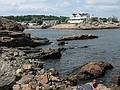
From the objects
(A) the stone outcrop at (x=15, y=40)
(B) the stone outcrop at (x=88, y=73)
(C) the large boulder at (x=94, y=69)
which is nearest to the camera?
(B) the stone outcrop at (x=88, y=73)

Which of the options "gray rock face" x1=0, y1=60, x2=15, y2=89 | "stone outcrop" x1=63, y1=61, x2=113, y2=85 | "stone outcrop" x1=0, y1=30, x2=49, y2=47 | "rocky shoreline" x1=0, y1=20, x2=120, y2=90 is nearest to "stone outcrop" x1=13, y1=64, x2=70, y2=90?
"rocky shoreline" x1=0, y1=20, x2=120, y2=90

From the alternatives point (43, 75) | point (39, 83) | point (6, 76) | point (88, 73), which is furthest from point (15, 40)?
point (6, 76)

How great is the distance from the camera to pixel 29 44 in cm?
8900

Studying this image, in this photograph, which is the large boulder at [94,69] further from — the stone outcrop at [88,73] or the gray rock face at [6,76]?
the gray rock face at [6,76]

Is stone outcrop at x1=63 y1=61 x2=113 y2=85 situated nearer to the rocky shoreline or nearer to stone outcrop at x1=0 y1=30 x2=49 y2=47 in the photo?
the rocky shoreline

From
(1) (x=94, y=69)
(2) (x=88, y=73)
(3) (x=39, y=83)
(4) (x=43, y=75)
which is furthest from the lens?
(1) (x=94, y=69)

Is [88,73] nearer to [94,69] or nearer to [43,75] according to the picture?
[94,69]

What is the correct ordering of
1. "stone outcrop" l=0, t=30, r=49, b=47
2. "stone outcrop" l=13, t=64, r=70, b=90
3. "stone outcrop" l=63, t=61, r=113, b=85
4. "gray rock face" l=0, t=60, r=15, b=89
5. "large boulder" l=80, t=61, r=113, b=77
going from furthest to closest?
"stone outcrop" l=0, t=30, r=49, b=47 < "large boulder" l=80, t=61, r=113, b=77 < "stone outcrop" l=63, t=61, r=113, b=85 < "stone outcrop" l=13, t=64, r=70, b=90 < "gray rock face" l=0, t=60, r=15, b=89

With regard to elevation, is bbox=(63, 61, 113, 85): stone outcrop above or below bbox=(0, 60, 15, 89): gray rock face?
below

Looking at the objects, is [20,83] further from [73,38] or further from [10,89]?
[73,38]

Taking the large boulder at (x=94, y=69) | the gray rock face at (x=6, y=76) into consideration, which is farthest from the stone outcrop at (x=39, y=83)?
the gray rock face at (x=6, y=76)

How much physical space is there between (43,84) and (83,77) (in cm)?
909

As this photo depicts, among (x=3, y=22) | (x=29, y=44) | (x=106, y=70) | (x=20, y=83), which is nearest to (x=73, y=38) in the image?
(x=3, y=22)

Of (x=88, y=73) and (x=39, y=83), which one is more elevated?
(x=39, y=83)
